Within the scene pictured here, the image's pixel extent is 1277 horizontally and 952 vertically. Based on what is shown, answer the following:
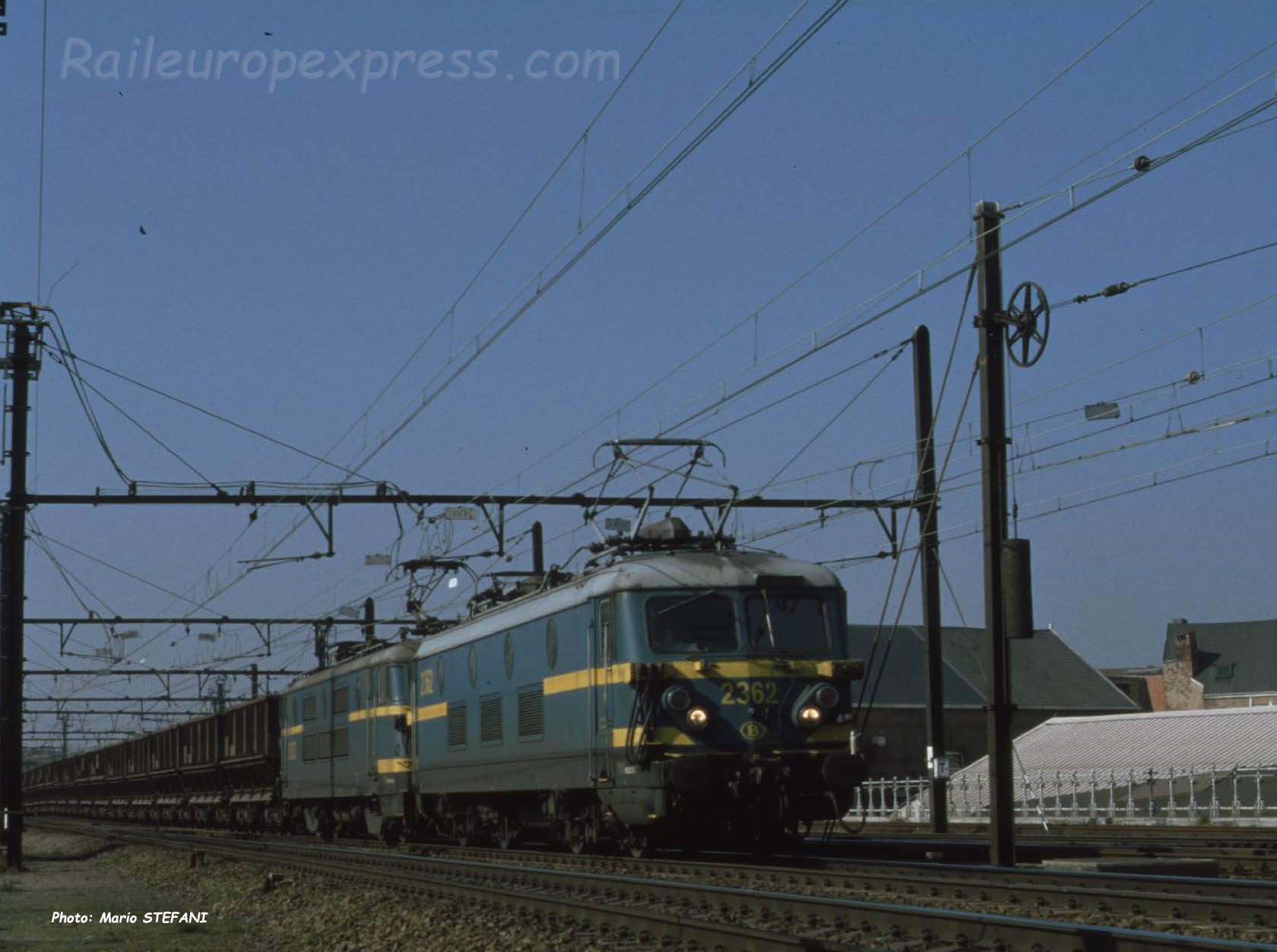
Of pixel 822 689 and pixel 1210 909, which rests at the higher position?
pixel 822 689

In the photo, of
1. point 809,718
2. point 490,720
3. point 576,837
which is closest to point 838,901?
point 809,718

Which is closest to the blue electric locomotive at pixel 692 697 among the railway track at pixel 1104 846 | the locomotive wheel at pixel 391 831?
the railway track at pixel 1104 846

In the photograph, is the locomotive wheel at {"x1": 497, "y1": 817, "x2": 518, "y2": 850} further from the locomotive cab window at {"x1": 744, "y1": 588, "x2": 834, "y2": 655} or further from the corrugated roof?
the corrugated roof

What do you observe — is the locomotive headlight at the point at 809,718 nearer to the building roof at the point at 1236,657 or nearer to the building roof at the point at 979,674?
the building roof at the point at 979,674

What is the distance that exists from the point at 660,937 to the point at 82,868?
1913cm

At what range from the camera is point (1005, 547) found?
19.4 meters

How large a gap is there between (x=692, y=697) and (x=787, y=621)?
1574 millimetres

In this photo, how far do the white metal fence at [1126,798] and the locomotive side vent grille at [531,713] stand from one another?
25.4ft

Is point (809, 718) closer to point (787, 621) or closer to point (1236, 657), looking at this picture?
point (787, 621)

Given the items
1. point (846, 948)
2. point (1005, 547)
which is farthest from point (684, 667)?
point (846, 948)

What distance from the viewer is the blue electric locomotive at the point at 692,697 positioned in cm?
1936

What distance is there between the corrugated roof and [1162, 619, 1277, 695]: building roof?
51.4 meters

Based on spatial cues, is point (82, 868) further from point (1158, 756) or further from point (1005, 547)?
point (1158, 756)

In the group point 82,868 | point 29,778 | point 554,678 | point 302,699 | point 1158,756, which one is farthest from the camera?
point 29,778
